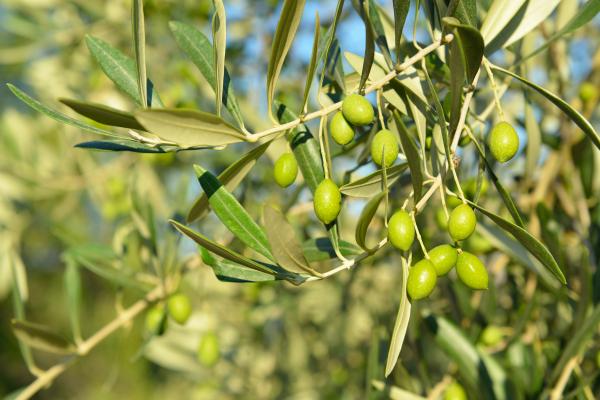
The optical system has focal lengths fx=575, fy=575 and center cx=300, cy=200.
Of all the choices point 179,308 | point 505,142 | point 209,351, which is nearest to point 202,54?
point 505,142

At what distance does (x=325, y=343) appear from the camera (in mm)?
2387

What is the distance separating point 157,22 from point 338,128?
1927mm

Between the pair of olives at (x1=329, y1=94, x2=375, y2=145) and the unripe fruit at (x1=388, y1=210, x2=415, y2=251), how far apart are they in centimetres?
13

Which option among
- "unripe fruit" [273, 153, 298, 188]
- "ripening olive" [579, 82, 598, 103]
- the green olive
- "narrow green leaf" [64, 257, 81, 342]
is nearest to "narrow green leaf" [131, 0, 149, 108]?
"unripe fruit" [273, 153, 298, 188]

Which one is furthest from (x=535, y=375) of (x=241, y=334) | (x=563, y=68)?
(x=241, y=334)

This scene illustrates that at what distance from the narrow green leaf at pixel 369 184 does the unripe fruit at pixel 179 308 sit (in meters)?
0.65

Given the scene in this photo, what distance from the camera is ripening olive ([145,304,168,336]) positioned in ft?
4.17

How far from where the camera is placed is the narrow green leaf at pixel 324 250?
0.84m

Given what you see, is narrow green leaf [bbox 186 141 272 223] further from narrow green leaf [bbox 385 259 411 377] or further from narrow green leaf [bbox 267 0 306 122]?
narrow green leaf [bbox 385 259 411 377]

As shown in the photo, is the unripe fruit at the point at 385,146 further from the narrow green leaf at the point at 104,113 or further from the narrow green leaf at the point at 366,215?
the narrow green leaf at the point at 104,113

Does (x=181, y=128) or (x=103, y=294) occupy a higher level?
(x=181, y=128)

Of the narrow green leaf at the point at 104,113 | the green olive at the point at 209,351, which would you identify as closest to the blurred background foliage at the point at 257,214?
the green olive at the point at 209,351

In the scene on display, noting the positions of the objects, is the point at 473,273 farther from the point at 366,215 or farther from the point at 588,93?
the point at 588,93

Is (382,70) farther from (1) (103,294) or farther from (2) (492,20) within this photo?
(1) (103,294)
